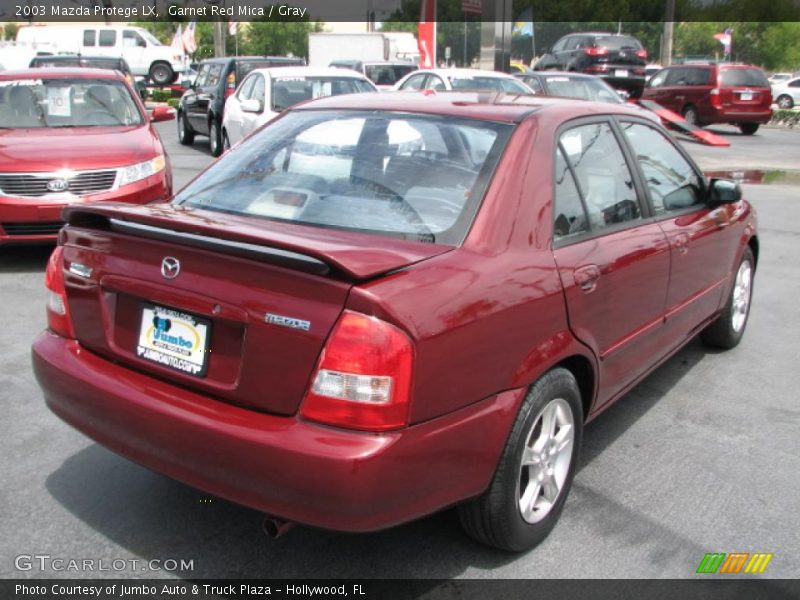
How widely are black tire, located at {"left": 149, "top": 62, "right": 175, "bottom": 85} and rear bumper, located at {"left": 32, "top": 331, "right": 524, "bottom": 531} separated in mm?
33025

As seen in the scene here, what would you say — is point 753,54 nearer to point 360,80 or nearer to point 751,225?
point 360,80

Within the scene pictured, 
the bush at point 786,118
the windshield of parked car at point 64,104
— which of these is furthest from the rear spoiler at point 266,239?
the bush at point 786,118

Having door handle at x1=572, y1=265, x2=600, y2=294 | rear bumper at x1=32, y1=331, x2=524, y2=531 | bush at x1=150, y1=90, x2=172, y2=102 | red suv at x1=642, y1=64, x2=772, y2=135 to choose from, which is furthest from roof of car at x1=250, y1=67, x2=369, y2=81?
bush at x1=150, y1=90, x2=172, y2=102

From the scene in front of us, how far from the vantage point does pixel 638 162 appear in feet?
13.4

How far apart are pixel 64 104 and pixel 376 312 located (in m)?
7.06

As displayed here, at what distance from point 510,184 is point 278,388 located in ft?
3.74

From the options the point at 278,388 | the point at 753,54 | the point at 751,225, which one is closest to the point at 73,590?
the point at 278,388

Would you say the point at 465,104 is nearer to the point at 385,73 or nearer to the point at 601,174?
the point at 601,174

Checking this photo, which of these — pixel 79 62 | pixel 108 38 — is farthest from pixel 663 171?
pixel 108 38

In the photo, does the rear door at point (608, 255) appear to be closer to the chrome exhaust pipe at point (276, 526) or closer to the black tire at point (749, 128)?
the chrome exhaust pipe at point (276, 526)

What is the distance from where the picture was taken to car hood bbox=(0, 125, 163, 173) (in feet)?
23.1

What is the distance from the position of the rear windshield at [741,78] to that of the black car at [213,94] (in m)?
12.0

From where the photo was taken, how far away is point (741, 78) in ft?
77.7

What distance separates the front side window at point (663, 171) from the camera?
13.6ft
